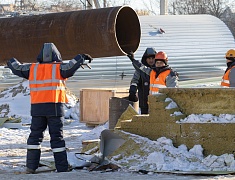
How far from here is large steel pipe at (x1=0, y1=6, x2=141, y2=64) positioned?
336 inches

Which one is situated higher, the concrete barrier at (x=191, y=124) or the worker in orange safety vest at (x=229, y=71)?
the worker in orange safety vest at (x=229, y=71)

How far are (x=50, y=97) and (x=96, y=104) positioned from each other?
25.3 ft

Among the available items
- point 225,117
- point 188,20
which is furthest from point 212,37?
point 225,117

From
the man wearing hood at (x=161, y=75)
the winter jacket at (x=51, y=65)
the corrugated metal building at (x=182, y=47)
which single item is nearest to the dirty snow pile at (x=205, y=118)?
the man wearing hood at (x=161, y=75)

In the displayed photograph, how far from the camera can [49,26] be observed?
8.79m

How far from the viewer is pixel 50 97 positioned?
859 centimetres

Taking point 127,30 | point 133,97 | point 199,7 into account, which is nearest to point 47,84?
point 127,30

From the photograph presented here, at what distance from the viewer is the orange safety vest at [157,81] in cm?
1014

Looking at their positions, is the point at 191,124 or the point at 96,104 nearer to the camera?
the point at 191,124

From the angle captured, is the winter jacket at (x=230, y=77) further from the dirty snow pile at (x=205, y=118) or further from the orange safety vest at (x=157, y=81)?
the dirty snow pile at (x=205, y=118)

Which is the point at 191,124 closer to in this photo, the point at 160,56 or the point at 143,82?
the point at 160,56

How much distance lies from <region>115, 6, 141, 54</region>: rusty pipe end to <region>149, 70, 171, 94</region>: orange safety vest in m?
0.83

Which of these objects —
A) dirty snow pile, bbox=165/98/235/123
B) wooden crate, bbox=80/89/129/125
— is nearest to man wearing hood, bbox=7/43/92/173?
dirty snow pile, bbox=165/98/235/123

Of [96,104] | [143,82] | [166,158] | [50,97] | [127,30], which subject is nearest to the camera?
[166,158]
